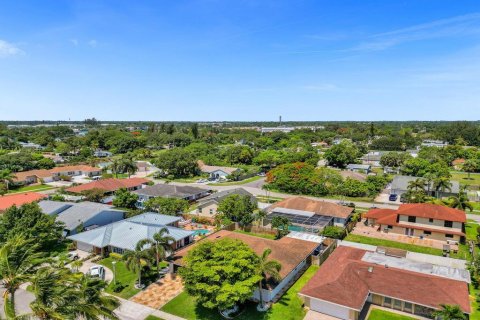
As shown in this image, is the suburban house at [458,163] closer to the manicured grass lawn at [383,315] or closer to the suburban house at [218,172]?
the suburban house at [218,172]

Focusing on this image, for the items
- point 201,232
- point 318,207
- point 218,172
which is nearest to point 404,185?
point 318,207

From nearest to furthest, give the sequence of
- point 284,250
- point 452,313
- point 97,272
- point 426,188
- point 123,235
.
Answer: point 452,313 → point 97,272 → point 284,250 → point 123,235 → point 426,188

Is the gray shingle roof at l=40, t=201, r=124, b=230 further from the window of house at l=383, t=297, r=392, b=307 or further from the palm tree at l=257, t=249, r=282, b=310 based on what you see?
the window of house at l=383, t=297, r=392, b=307

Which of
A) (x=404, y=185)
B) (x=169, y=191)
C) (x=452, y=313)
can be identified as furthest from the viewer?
(x=404, y=185)

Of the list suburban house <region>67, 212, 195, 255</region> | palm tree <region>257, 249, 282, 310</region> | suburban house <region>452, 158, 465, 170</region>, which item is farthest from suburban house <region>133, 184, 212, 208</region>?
suburban house <region>452, 158, 465, 170</region>

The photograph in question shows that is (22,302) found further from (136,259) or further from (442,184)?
(442,184)
